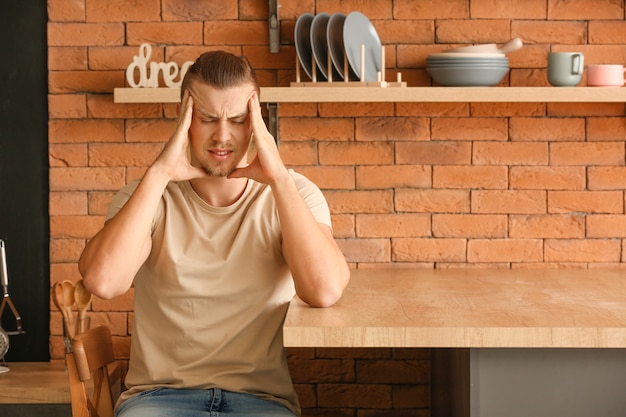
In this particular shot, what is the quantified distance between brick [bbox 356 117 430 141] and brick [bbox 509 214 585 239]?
422mm

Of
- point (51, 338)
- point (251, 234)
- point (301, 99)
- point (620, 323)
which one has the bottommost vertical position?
point (51, 338)

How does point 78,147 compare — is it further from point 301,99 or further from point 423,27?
point 423,27

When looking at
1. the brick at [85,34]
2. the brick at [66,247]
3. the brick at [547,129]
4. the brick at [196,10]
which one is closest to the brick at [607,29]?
the brick at [547,129]

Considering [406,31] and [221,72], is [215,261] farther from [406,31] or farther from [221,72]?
[406,31]

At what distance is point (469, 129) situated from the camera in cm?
300

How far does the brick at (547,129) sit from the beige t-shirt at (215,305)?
45.1 inches

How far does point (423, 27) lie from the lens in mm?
2967

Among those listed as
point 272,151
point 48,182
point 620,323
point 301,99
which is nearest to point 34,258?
point 48,182

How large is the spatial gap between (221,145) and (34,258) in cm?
125

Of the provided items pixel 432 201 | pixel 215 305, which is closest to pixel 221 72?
Answer: pixel 215 305

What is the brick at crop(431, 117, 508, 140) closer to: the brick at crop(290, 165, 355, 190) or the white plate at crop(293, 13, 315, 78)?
the brick at crop(290, 165, 355, 190)

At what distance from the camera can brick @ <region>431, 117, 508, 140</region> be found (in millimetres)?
2998

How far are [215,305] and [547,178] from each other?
54.1 inches

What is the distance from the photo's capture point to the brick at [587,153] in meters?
3.00
